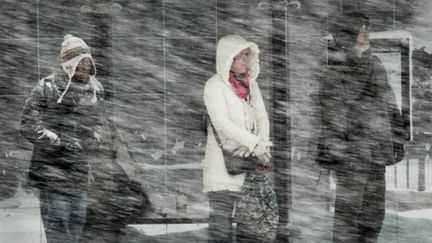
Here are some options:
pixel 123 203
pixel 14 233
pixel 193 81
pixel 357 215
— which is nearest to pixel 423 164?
pixel 357 215

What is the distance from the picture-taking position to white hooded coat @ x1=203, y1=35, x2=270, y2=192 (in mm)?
5492

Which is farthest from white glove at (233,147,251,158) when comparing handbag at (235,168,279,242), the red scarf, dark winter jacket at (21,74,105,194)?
dark winter jacket at (21,74,105,194)

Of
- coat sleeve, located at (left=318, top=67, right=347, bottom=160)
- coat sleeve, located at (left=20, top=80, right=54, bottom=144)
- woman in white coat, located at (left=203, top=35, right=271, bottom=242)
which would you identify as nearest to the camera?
coat sleeve, located at (left=20, top=80, right=54, bottom=144)

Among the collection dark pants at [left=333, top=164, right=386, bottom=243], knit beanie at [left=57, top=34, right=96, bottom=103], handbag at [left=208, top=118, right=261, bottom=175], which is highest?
knit beanie at [left=57, top=34, right=96, bottom=103]

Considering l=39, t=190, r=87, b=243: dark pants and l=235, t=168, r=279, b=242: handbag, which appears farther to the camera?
l=235, t=168, r=279, b=242: handbag

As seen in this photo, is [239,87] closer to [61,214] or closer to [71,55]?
[71,55]

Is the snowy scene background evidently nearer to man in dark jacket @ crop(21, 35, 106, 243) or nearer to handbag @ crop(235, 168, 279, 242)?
man in dark jacket @ crop(21, 35, 106, 243)

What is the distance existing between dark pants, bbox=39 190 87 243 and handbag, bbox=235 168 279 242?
979mm

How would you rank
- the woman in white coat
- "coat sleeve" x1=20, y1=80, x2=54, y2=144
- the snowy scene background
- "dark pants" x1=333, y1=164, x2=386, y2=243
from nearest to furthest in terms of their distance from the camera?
1. "coat sleeve" x1=20, y1=80, x2=54, y2=144
2. the woman in white coat
3. "dark pants" x1=333, y1=164, x2=386, y2=243
4. the snowy scene background

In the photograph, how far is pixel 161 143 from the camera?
6.64 metres

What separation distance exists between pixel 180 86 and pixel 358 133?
4.47 feet

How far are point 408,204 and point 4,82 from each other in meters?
3.11

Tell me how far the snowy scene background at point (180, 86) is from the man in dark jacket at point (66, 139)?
829 millimetres

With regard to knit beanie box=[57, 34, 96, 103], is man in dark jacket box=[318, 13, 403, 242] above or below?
below
